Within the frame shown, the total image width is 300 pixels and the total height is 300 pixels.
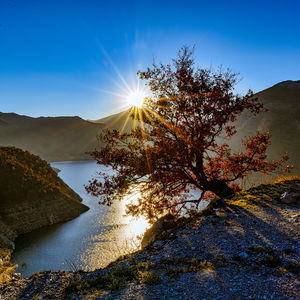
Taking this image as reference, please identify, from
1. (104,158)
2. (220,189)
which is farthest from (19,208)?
(220,189)

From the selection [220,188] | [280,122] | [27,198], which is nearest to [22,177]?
[27,198]

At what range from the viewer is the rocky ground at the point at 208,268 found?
3.77 metres

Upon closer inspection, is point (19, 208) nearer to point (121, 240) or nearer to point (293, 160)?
point (121, 240)

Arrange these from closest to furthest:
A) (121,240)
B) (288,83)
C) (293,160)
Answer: (121,240)
(293,160)
(288,83)

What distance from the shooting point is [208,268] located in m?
4.53

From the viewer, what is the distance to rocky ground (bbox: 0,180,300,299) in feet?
12.4

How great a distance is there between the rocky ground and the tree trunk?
3.05 m

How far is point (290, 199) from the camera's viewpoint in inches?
329

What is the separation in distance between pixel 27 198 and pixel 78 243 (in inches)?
341

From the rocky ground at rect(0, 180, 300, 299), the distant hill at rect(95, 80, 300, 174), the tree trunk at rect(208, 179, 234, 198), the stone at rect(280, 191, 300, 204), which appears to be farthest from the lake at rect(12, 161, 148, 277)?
the distant hill at rect(95, 80, 300, 174)

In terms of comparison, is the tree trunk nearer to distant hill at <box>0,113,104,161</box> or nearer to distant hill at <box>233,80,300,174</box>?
distant hill at <box>233,80,300,174</box>

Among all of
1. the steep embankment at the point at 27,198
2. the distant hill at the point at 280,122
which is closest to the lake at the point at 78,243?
the steep embankment at the point at 27,198

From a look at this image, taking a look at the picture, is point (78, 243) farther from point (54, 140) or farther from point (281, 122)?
point (54, 140)

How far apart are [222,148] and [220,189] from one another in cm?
251
